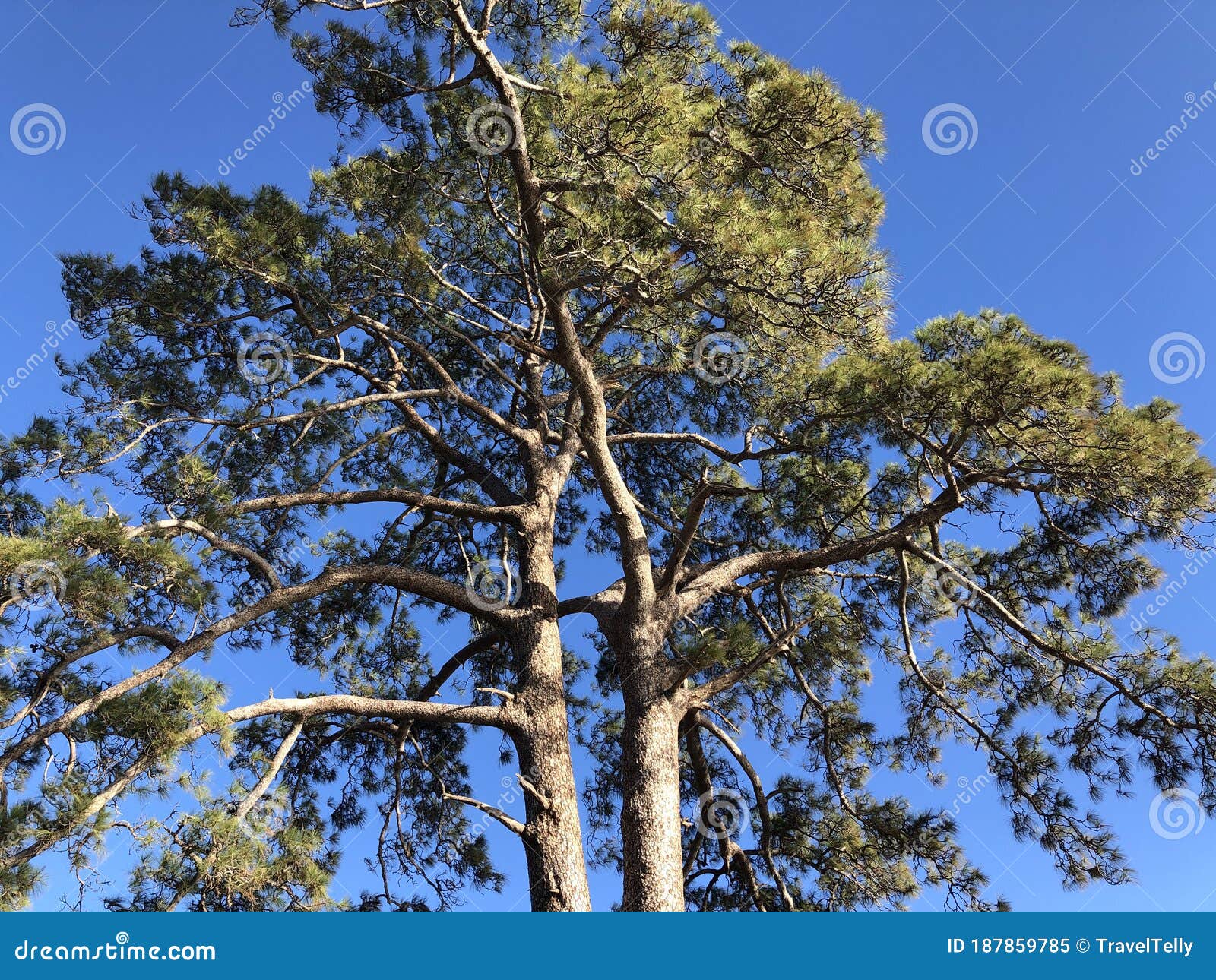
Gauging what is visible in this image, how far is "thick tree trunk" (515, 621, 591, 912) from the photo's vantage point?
4.30 m

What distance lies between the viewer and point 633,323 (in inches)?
188

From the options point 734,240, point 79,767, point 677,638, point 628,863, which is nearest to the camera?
point 79,767

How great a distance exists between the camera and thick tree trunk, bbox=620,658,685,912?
425 cm

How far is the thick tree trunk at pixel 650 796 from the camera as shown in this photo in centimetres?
425

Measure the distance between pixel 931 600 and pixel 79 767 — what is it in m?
4.56

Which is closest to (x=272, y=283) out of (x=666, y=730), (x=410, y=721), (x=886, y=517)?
(x=410, y=721)

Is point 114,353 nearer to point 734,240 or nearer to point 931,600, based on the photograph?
point 734,240

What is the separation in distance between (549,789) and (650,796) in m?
0.48

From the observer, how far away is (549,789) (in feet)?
14.9

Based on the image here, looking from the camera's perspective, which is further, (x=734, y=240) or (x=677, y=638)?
(x=677, y=638)

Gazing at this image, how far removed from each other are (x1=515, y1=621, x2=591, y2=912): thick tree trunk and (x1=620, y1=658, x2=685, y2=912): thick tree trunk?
241 millimetres

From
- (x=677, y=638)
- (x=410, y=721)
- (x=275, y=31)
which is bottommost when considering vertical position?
(x=410, y=721)

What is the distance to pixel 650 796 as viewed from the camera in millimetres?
4457

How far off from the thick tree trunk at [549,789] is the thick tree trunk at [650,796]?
241 millimetres
